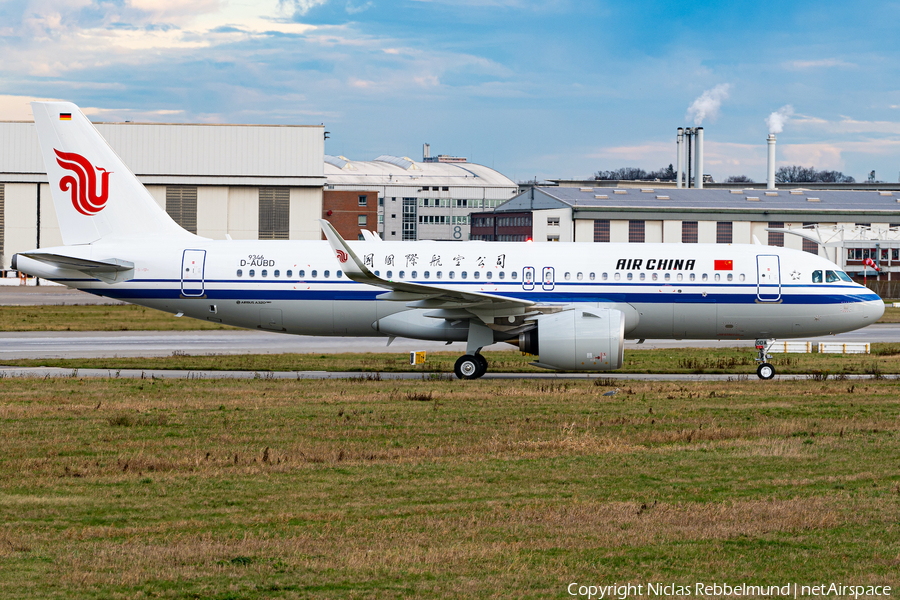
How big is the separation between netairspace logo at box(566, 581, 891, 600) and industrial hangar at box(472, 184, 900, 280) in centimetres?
9123

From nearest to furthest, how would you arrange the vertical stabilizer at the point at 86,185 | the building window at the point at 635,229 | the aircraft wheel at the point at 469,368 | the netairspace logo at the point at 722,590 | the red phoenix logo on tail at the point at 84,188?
the netairspace logo at the point at 722,590 < the aircraft wheel at the point at 469,368 < the vertical stabilizer at the point at 86,185 < the red phoenix logo on tail at the point at 84,188 < the building window at the point at 635,229

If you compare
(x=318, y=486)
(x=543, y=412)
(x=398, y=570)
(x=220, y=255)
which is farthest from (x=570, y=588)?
(x=220, y=255)

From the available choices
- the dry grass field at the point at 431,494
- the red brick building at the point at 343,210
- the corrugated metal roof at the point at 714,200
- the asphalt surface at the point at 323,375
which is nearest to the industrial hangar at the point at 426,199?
the red brick building at the point at 343,210

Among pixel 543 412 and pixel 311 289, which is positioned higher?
pixel 311 289

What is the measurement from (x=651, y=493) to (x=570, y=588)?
15.2ft

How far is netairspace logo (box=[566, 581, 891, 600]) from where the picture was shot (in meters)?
8.84

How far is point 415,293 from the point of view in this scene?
91.4ft

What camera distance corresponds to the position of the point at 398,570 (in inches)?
374

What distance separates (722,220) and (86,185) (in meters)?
80.9

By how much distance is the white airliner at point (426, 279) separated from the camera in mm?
29547

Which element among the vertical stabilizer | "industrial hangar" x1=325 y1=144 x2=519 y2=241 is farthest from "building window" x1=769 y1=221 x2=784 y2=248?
the vertical stabilizer

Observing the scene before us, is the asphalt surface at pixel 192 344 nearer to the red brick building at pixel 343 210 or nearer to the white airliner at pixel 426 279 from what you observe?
the white airliner at pixel 426 279

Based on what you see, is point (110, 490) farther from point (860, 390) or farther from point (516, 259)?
point (860, 390)

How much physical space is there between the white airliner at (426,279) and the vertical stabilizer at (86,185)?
4 cm
